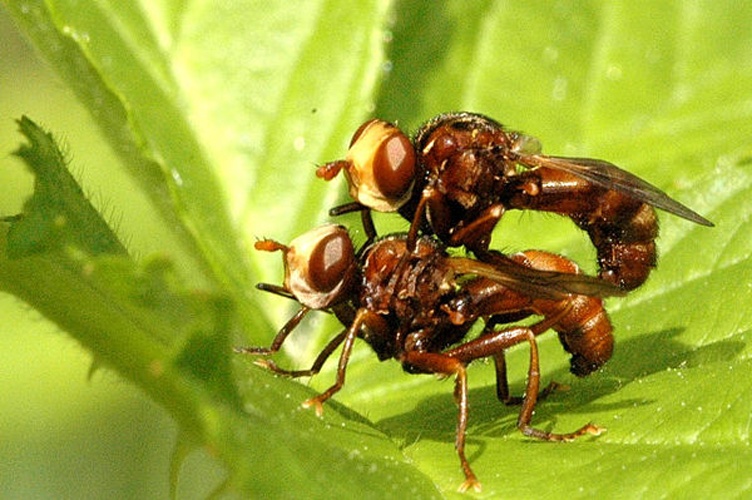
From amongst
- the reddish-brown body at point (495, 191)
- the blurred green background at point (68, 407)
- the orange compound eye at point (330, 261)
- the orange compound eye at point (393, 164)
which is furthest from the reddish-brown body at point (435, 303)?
the blurred green background at point (68, 407)

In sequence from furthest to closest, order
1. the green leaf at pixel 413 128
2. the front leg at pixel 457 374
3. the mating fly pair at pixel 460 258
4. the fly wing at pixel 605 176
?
1. the fly wing at pixel 605 176
2. the mating fly pair at pixel 460 258
3. the front leg at pixel 457 374
4. the green leaf at pixel 413 128

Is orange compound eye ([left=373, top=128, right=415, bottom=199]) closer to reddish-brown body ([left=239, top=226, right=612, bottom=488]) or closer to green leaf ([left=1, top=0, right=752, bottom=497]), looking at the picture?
reddish-brown body ([left=239, top=226, right=612, bottom=488])

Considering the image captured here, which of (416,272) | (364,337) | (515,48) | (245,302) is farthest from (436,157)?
(515,48)

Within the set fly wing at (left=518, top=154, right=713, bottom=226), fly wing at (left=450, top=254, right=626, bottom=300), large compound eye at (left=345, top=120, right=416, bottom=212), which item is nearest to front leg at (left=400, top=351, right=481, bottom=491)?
fly wing at (left=450, top=254, right=626, bottom=300)

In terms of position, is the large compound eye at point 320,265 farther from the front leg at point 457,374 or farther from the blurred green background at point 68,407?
the blurred green background at point 68,407

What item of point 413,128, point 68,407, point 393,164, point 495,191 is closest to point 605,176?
point 495,191

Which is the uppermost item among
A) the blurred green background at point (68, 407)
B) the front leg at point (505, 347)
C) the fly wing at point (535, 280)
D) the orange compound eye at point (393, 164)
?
the orange compound eye at point (393, 164)

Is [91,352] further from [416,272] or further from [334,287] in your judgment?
[416,272]
